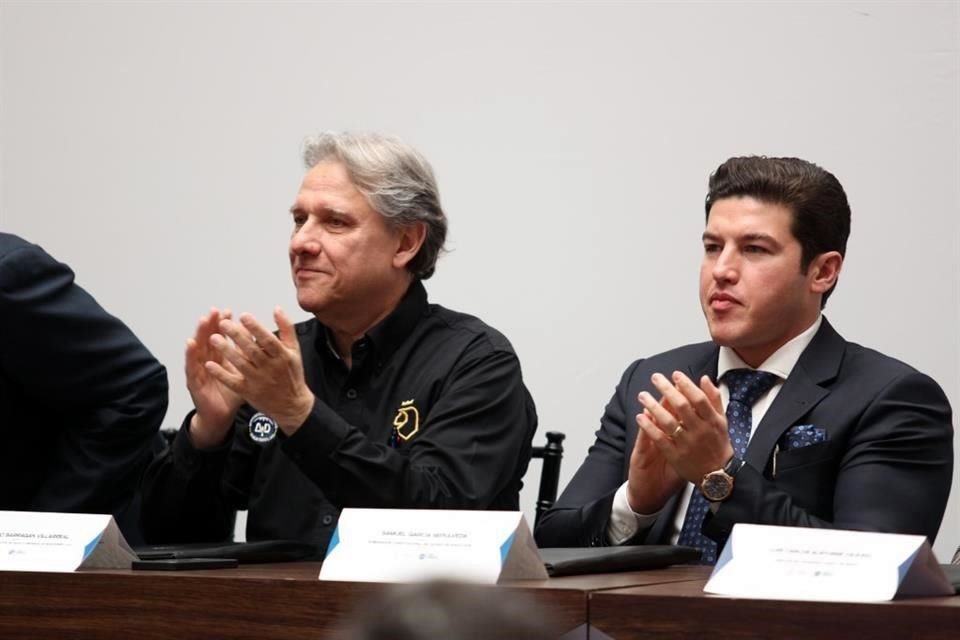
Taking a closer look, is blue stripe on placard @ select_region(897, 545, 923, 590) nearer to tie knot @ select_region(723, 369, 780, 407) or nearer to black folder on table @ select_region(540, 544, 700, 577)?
black folder on table @ select_region(540, 544, 700, 577)

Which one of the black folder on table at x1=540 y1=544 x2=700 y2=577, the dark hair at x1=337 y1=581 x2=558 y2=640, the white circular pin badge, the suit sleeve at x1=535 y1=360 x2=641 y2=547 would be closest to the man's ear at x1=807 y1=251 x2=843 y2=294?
the suit sleeve at x1=535 y1=360 x2=641 y2=547

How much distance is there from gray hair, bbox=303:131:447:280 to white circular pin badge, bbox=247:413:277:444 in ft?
1.38

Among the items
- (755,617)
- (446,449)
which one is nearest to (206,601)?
(755,617)

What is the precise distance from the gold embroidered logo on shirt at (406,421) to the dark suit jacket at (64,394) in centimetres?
43

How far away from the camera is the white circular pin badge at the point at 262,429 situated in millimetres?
2689

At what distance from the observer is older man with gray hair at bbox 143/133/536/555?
2.38 m

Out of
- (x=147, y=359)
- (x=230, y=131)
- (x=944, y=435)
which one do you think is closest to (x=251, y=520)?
(x=147, y=359)

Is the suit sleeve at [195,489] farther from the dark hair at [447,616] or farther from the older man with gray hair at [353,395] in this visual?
the dark hair at [447,616]

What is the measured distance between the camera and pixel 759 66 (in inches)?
→ 136

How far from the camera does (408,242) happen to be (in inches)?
112

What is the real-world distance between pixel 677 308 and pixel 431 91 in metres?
0.84

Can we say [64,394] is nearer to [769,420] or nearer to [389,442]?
[389,442]

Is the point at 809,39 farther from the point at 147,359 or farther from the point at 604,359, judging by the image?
the point at 147,359

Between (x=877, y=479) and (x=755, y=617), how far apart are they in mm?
801
